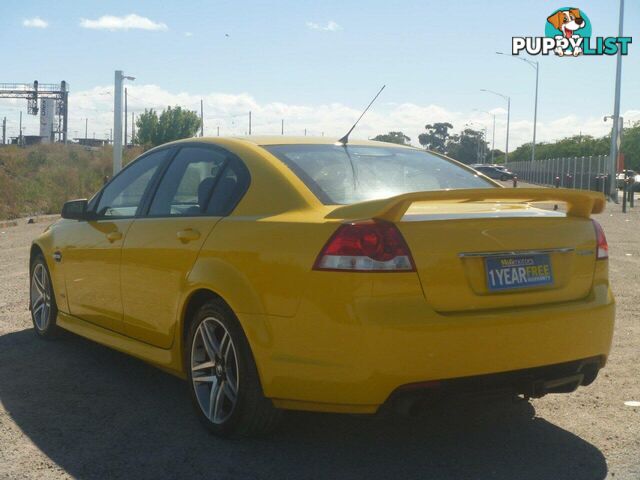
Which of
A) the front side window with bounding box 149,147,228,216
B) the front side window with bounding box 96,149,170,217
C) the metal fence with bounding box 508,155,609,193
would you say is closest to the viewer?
the front side window with bounding box 149,147,228,216

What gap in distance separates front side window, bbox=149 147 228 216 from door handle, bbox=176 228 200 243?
0.43 feet

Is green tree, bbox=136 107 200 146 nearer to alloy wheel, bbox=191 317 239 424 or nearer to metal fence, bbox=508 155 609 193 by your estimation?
metal fence, bbox=508 155 609 193

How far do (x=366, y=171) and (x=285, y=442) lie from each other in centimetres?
147

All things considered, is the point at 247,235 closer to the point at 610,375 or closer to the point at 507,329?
the point at 507,329

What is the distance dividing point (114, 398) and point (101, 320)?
69 cm

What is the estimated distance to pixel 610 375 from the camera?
→ 580 cm

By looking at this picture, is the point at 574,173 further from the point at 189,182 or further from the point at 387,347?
the point at 387,347

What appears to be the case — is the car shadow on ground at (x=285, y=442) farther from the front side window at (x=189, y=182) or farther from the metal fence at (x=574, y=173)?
the metal fence at (x=574, y=173)

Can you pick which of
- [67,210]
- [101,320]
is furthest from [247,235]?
[67,210]

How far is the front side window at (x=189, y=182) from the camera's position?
4895 millimetres

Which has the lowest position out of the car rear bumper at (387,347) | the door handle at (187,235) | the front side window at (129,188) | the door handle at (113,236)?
the car rear bumper at (387,347)

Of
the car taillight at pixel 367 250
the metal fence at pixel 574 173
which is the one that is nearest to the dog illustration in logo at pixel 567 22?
the metal fence at pixel 574 173

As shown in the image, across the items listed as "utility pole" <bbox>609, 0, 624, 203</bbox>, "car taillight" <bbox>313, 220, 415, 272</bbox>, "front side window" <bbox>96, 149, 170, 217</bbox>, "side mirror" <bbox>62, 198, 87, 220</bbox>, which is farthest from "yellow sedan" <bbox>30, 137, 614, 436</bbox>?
"utility pole" <bbox>609, 0, 624, 203</bbox>

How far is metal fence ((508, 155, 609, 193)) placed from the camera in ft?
149
